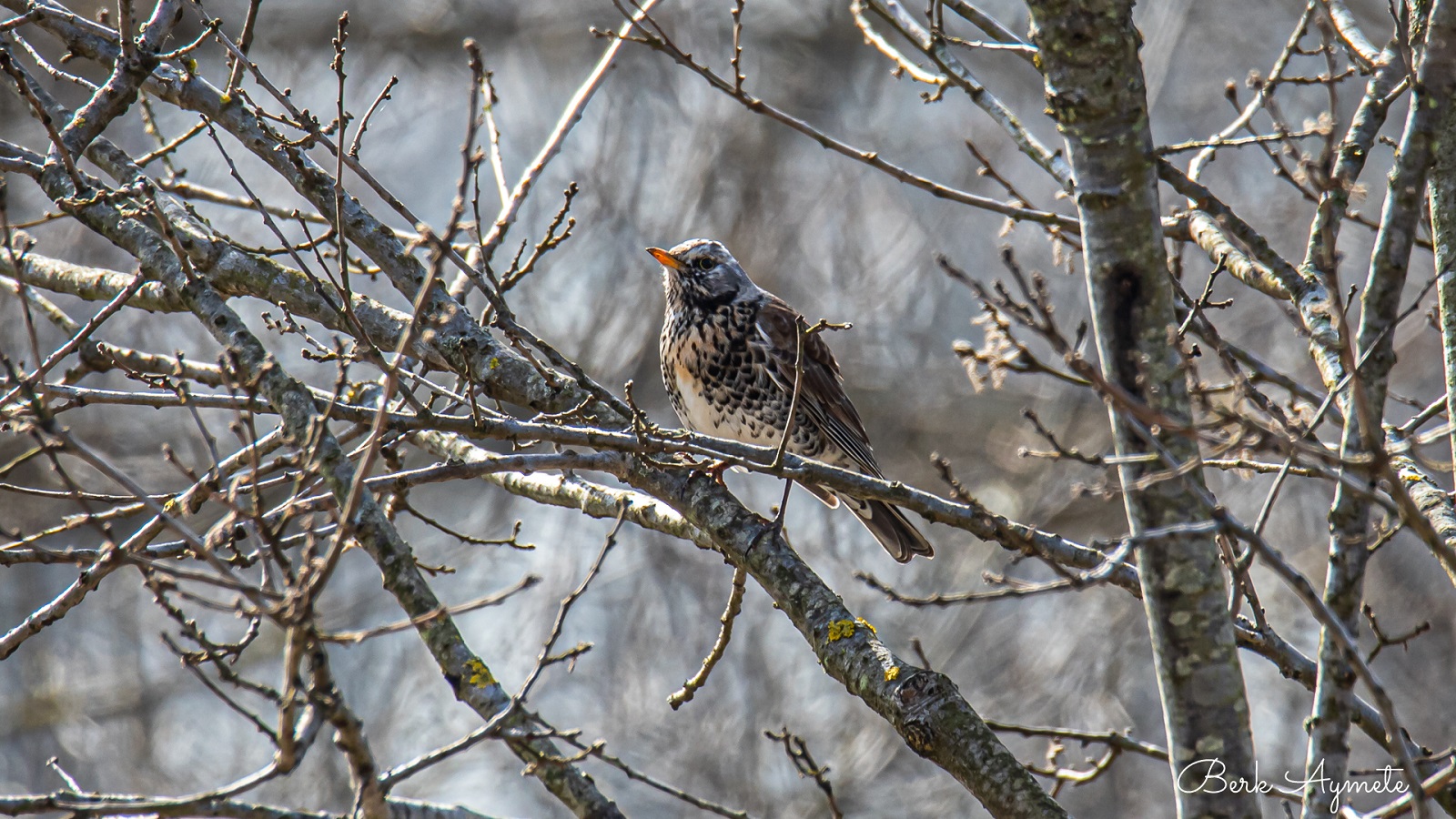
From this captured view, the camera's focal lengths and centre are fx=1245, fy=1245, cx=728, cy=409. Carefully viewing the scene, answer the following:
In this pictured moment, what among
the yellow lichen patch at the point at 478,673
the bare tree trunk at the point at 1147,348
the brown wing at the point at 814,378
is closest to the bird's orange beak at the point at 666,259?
the brown wing at the point at 814,378

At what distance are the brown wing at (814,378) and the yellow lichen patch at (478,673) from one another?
2.92m

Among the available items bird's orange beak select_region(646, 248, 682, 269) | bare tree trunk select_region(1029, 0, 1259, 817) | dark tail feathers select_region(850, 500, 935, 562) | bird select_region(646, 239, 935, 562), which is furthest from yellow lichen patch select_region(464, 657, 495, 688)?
bird's orange beak select_region(646, 248, 682, 269)

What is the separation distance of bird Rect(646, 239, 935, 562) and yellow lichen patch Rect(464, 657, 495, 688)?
2680 millimetres

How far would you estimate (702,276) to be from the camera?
5680mm

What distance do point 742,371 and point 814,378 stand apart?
1.73 ft

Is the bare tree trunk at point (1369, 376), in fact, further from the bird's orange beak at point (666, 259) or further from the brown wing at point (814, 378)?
the bird's orange beak at point (666, 259)

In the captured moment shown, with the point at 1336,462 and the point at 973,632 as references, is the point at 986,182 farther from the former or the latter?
the point at 1336,462

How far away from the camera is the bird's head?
5.63m

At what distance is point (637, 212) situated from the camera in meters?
11.6
